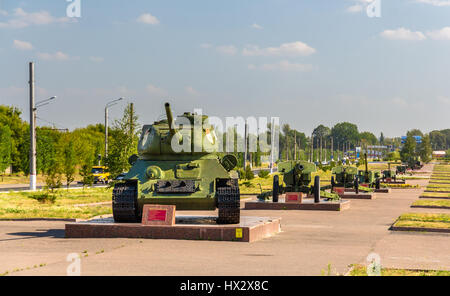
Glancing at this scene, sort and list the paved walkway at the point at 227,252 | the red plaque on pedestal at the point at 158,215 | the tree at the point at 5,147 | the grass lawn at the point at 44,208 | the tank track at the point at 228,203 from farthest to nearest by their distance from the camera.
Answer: the tree at the point at 5,147, the grass lawn at the point at 44,208, the tank track at the point at 228,203, the red plaque on pedestal at the point at 158,215, the paved walkway at the point at 227,252

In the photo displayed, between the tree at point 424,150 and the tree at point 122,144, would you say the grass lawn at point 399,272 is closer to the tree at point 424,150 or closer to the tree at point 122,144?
the tree at point 122,144

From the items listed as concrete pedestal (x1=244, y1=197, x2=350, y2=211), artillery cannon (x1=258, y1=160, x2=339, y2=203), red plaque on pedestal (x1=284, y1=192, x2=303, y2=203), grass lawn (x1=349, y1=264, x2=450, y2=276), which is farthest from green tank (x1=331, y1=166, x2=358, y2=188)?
grass lawn (x1=349, y1=264, x2=450, y2=276)

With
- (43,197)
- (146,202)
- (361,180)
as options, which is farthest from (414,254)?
(361,180)

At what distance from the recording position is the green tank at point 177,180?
59.7 feet

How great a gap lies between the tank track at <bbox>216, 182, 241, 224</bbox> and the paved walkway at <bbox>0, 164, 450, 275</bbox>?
1228 mm

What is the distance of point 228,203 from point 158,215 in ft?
5.87

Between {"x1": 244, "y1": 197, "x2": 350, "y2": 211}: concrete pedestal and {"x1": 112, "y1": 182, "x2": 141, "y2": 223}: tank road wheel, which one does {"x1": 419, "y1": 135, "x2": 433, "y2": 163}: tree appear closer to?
{"x1": 244, "y1": 197, "x2": 350, "y2": 211}: concrete pedestal

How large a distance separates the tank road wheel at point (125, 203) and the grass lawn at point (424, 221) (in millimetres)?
8218

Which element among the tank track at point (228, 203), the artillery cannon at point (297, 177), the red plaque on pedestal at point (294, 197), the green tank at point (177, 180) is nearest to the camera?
the tank track at point (228, 203)

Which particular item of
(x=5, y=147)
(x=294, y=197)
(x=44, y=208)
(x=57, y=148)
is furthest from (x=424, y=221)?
(x=57, y=148)

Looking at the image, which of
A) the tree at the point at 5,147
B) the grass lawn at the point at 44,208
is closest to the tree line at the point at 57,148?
the tree at the point at 5,147

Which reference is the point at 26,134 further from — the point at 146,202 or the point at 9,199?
the point at 146,202
